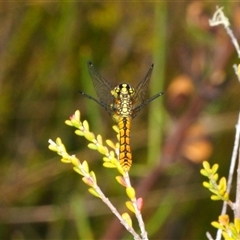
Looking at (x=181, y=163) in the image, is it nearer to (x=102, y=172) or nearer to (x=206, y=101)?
(x=206, y=101)

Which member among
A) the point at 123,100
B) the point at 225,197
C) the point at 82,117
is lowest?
the point at 225,197

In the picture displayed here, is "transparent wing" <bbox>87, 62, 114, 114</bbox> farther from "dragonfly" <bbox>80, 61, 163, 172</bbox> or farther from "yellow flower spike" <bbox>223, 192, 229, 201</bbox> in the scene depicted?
"yellow flower spike" <bbox>223, 192, 229, 201</bbox>

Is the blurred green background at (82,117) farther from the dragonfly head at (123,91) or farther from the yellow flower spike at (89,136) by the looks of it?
the yellow flower spike at (89,136)

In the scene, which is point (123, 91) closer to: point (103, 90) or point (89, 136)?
point (103, 90)

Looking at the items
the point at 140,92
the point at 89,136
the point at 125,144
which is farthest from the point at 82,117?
the point at 89,136

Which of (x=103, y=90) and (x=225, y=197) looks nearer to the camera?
(x=225, y=197)

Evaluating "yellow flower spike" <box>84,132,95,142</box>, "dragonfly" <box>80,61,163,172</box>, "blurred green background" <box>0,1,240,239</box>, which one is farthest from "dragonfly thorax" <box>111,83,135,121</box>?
"blurred green background" <box>0,1,240,239</box>

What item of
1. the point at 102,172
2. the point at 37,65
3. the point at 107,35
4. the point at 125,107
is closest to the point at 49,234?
the point at 102,172
